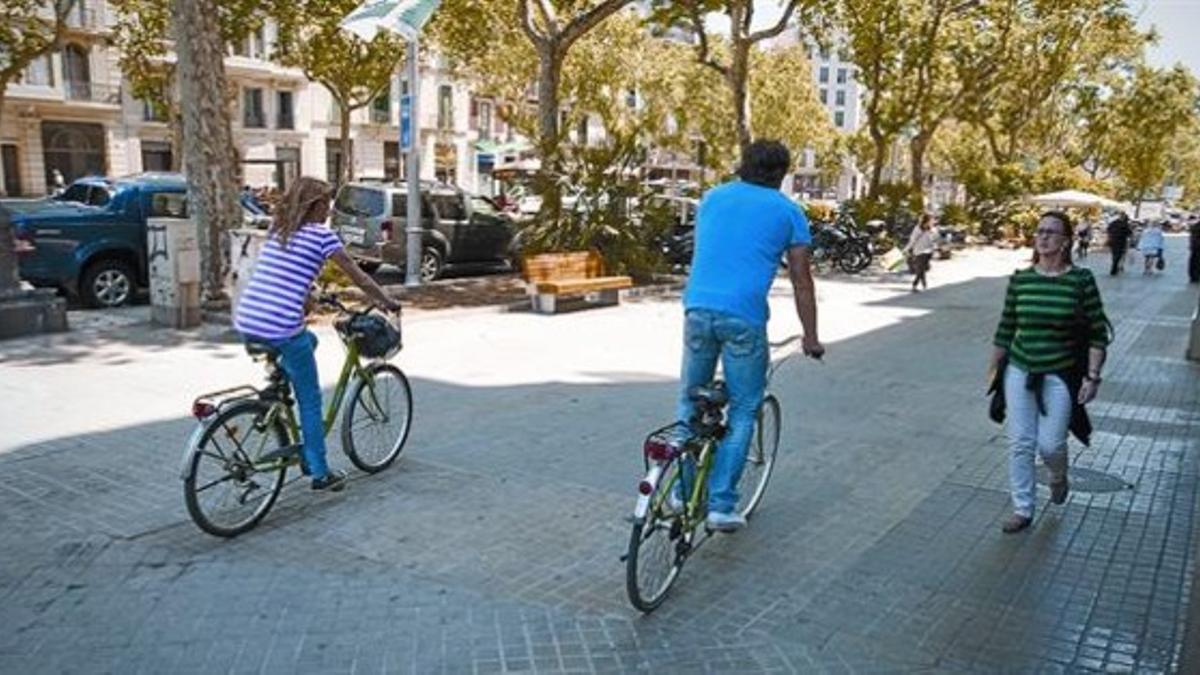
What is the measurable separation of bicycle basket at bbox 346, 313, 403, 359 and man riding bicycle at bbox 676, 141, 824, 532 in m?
1.81

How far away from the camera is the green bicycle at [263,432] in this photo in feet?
15.4

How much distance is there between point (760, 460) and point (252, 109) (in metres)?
44.0

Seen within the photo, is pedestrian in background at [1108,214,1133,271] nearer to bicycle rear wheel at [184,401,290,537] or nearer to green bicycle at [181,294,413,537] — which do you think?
green bicycle at [181,294,413,537]

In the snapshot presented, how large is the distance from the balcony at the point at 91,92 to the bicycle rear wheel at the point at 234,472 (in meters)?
39.9

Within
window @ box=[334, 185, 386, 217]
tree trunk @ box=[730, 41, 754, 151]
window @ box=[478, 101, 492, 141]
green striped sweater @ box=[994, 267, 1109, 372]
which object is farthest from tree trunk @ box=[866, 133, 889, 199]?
window @ box=[478, 101, 492, 141]

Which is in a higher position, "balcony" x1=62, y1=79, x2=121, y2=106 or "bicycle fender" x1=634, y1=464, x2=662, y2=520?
"balcony" x1=62, y1=79, x2=121, y2=106

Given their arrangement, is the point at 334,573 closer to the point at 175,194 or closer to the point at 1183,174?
the point at 175,194

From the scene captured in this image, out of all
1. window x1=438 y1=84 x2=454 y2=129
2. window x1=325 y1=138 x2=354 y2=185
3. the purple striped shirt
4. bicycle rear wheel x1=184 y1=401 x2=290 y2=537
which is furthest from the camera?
window x1=438 y1=84 x2=454 y2=129

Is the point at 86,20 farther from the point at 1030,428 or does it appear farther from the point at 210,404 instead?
the point at 1030,428

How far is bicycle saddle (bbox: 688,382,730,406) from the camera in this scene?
14.2 feet

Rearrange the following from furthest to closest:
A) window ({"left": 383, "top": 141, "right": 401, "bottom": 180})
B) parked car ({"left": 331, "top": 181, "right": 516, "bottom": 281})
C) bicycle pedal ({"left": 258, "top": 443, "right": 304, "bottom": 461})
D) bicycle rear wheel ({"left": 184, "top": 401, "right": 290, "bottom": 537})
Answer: window ({"left": 383, "top": 141, "right": 401, "bottom": 180})
parked car ({"left": 331, "top": 181, "right": 516, "bottom": 281})
bicycle pedal ({"left": 258, "top": 443, "right": 304, "bottom": 461})
bicycle rear wheel ({"left": 184, "top": 401, "right": 290, "bottom": 537})

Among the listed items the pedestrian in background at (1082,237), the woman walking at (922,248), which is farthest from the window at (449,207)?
the pedestrian in background at (1082,237)

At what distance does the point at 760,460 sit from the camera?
5449mm

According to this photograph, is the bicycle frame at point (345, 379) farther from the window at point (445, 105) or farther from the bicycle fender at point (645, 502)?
the window at point (445, 105)
